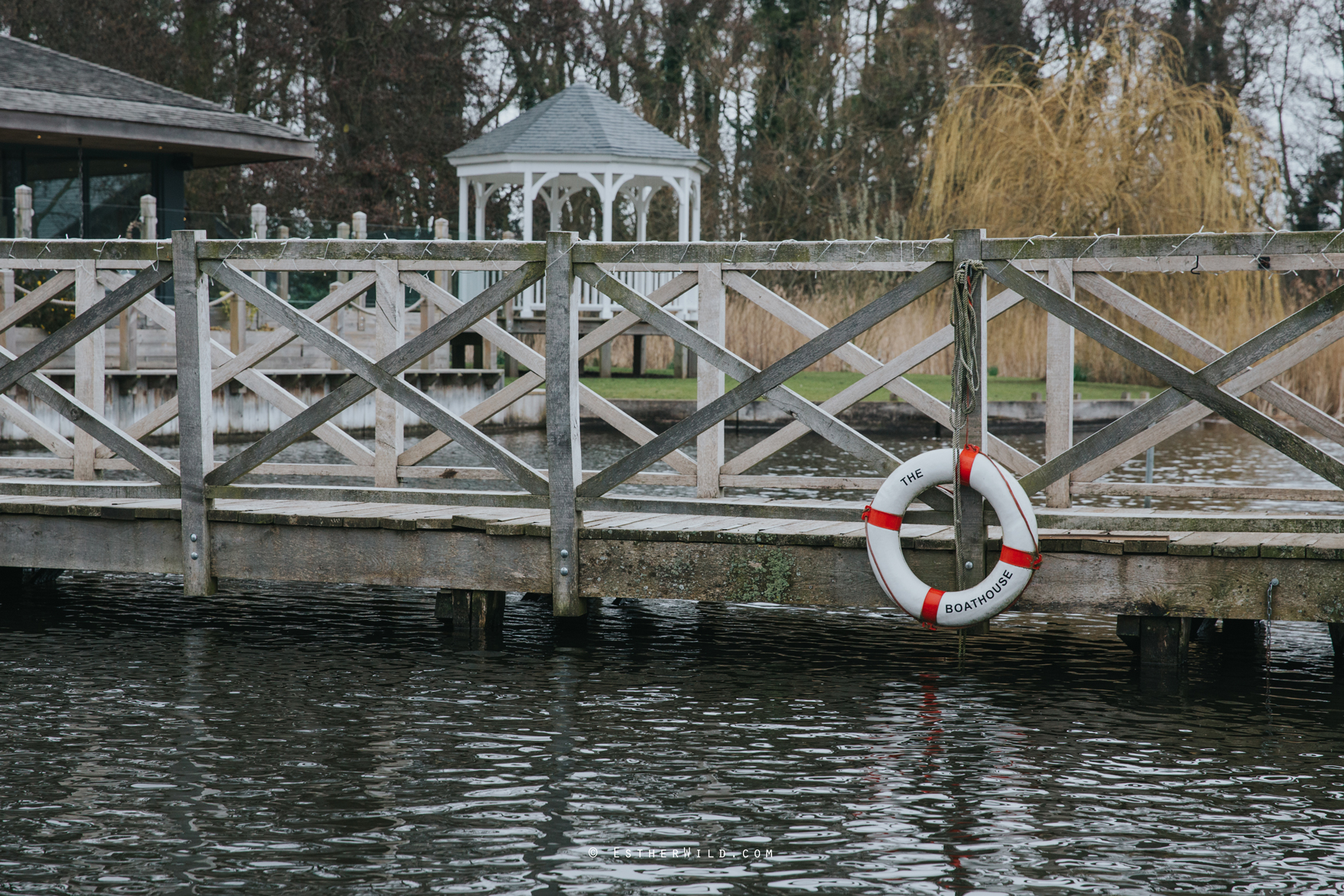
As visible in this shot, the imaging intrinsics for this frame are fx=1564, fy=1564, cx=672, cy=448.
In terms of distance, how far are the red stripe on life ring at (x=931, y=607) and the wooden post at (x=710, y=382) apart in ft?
4.43

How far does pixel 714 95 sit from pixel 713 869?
3024 centimetres

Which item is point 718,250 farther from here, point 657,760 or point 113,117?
point 113,117

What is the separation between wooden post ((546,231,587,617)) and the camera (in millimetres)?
6770

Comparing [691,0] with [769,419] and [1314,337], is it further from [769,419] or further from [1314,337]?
[1314,337]

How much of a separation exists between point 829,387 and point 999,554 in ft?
52.7

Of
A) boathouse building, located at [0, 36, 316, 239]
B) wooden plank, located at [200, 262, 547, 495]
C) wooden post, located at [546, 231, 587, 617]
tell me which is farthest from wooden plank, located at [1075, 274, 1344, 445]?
boathouse building, located at [0, 36, 316, 239]

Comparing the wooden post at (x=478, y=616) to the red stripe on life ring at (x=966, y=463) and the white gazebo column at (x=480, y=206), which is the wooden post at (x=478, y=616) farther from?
the white gazebo column at (x=480, y=206)

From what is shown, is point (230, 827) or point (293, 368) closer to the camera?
point (230, 827)

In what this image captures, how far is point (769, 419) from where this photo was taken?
67.3 ft

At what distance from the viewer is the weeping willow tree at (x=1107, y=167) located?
74.6 feet

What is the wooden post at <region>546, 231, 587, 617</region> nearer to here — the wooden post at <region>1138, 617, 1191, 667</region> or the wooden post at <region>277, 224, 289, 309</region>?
the wooden post at <region>1138, 617, 1191, 667</region>

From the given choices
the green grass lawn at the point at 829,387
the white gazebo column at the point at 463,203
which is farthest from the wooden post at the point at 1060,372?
the white gazebo column at the point at 463,203

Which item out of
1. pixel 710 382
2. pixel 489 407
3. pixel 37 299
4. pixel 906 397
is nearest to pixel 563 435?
pixel 710 382

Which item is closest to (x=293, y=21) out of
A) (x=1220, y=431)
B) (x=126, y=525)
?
(x=1220, y=431)
